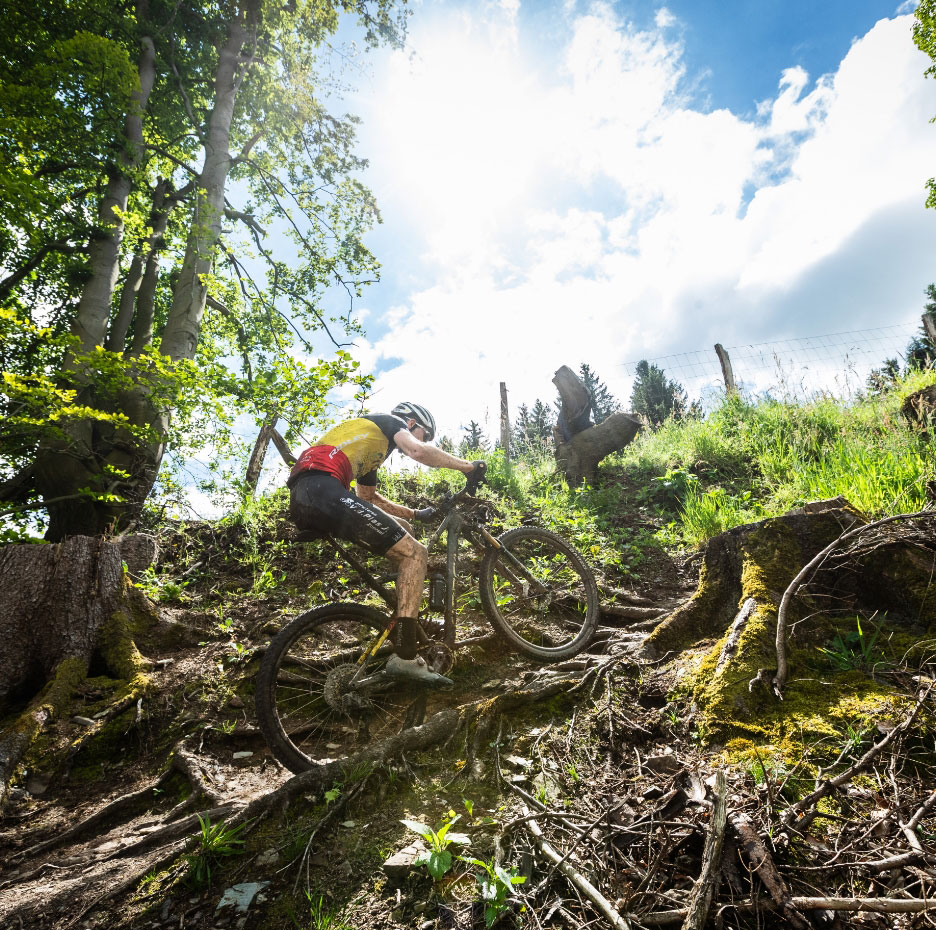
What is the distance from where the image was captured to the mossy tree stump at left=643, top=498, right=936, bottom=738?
2.05 m

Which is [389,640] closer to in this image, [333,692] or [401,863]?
[333,692]

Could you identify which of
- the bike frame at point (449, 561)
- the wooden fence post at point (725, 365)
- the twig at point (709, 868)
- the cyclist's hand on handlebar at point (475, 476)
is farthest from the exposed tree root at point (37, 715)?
the wooden fence post at point (725, 365)

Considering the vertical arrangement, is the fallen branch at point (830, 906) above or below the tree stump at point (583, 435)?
below

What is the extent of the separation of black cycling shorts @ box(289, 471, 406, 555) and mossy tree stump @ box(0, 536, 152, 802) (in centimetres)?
210

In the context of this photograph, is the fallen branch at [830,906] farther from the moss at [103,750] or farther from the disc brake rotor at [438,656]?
the moss at [103,750]

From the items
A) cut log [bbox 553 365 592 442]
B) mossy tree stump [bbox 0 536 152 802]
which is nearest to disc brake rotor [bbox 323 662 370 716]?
mossy tree stump [bbox 0 536 152 802]

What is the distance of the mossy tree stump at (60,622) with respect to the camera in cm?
372

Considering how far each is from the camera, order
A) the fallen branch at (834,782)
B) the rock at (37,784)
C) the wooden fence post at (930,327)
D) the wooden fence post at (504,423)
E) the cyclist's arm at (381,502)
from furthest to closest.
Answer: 1. the wooden fence post at (504,423)
2. the wooden fence post at (930,327)
3. the cyclist's arm at (381,502)
4. the rock at (37,784)
5. the fallen branch at (834,782)

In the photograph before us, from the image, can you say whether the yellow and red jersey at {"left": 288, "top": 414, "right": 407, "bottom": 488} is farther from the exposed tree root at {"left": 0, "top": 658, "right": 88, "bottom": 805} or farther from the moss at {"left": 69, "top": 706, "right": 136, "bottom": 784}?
the exposed tree root at {"left": 0, "top": 658, "right": 88, "bottom": 805}

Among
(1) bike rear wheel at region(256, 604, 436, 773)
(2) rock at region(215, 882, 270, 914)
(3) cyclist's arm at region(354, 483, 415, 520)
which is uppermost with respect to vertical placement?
(3) cyclist's arm at region(354, 483, 415, 520)

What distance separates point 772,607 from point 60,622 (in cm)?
541

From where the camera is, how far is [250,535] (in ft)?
21.5

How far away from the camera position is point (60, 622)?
3.97 meters

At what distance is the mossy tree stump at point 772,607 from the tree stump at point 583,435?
18.4ft
